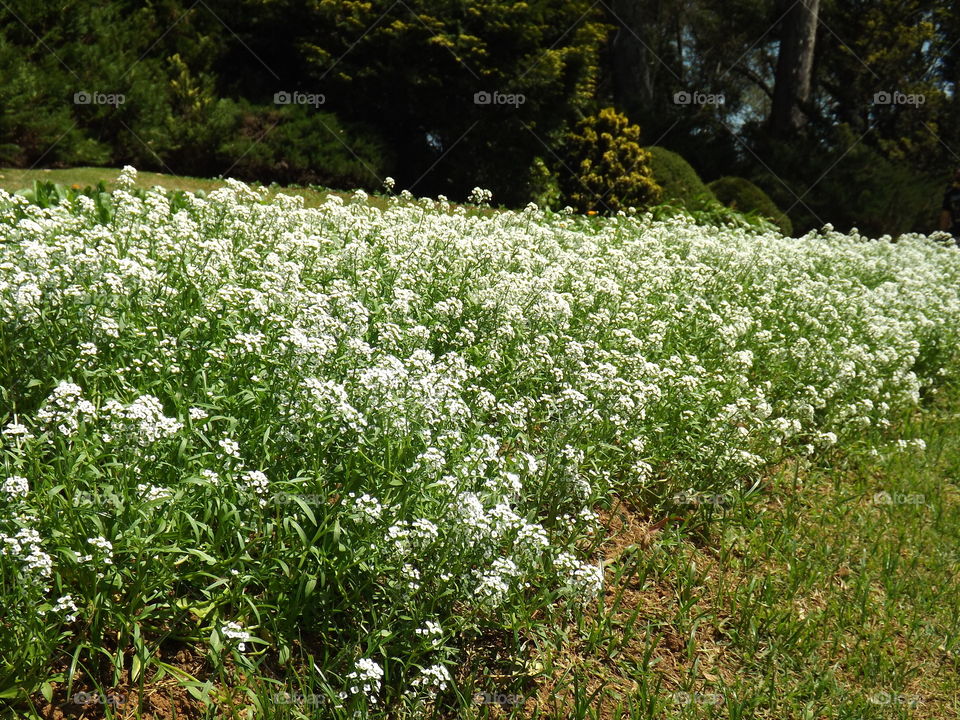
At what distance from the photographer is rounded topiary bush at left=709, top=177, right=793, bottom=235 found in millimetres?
17250

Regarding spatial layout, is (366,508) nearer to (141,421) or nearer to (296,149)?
(141,421)

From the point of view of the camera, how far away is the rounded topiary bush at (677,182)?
16359 millimetres

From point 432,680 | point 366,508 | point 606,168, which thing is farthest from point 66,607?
point 606,168

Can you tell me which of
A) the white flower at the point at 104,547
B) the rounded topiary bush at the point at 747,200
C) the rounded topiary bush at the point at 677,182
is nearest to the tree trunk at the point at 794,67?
the rounded topiary bush at the point at 747,200

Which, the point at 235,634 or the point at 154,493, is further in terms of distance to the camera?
the point at 154,493

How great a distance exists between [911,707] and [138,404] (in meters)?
3.54

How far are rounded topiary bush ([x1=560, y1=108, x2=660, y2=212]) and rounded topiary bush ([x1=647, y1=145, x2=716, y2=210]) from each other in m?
0.52

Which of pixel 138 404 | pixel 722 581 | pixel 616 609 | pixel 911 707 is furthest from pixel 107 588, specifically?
pixel 911 707

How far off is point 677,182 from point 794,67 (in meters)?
8.98

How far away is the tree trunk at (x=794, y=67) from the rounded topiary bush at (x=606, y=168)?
369 inches

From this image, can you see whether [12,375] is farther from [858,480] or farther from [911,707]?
[858,480]

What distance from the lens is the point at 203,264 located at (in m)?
5.10

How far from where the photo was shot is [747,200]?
57.4 ft

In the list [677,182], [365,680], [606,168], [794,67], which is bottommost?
[365,680]
